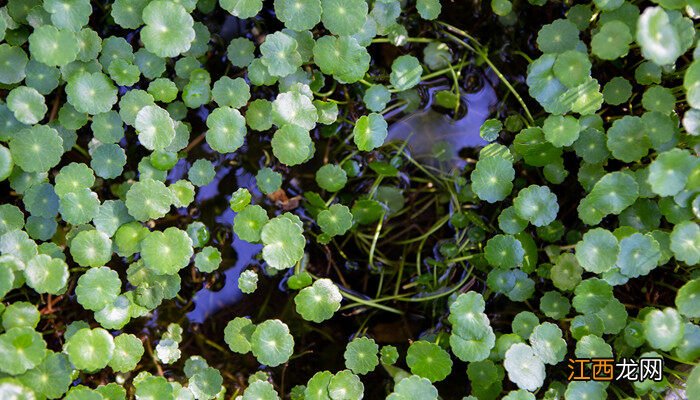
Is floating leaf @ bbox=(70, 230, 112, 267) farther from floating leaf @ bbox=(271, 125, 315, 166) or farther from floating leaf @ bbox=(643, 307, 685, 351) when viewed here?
floating leaf @ bbox=(643, 307, 685, 351)

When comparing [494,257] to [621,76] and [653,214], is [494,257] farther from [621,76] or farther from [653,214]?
[621,76]

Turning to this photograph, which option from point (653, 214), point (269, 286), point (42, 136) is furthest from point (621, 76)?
point (42, 136)

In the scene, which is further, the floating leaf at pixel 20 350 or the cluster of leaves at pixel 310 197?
the cluster of leaves at pixel 310 197

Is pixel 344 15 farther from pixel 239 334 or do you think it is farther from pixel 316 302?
pixel 239 334

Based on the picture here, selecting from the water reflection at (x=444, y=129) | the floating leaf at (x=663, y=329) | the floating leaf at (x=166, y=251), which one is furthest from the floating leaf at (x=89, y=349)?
the floating leaf at (x=663, y=329)

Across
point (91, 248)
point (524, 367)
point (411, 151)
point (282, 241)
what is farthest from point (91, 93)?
point (524, 367)

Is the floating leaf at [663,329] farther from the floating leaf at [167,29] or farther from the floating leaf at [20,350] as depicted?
the floating leaf at [20,350]

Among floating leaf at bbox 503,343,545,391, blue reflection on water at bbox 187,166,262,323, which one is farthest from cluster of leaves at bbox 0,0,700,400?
blue reflection on water at bbox 187,166,262,323

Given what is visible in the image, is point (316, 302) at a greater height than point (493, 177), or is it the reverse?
point (493, 177)
